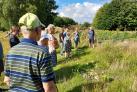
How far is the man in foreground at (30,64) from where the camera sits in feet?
17.0

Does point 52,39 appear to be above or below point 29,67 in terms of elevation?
below

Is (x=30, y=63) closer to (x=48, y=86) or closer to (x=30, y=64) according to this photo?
(x=30, y=64)

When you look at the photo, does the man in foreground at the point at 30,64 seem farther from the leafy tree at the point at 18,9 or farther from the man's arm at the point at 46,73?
the leafy tree at the point at 18,9

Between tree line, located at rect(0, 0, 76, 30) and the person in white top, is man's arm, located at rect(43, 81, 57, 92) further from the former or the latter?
tree line, located at rect(0, 0, 76, 30)

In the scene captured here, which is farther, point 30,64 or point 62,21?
point 62,21

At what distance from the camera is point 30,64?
17.3 ft

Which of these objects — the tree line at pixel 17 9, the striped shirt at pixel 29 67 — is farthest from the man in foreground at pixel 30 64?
the tree line at pixel 17 9

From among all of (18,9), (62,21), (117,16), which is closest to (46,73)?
(117,16)

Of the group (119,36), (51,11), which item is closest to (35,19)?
(119,36)

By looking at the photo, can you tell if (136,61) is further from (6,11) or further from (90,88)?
(6,11)

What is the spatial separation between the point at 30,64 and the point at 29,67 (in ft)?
0.14

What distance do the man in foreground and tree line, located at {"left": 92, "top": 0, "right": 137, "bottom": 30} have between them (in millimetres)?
Result: 43463

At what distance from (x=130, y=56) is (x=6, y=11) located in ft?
168

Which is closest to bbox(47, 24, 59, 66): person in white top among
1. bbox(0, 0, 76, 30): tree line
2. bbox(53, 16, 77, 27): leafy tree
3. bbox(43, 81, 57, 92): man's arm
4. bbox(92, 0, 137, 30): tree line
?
bbox(43, 81, 57, 92): man's arm
